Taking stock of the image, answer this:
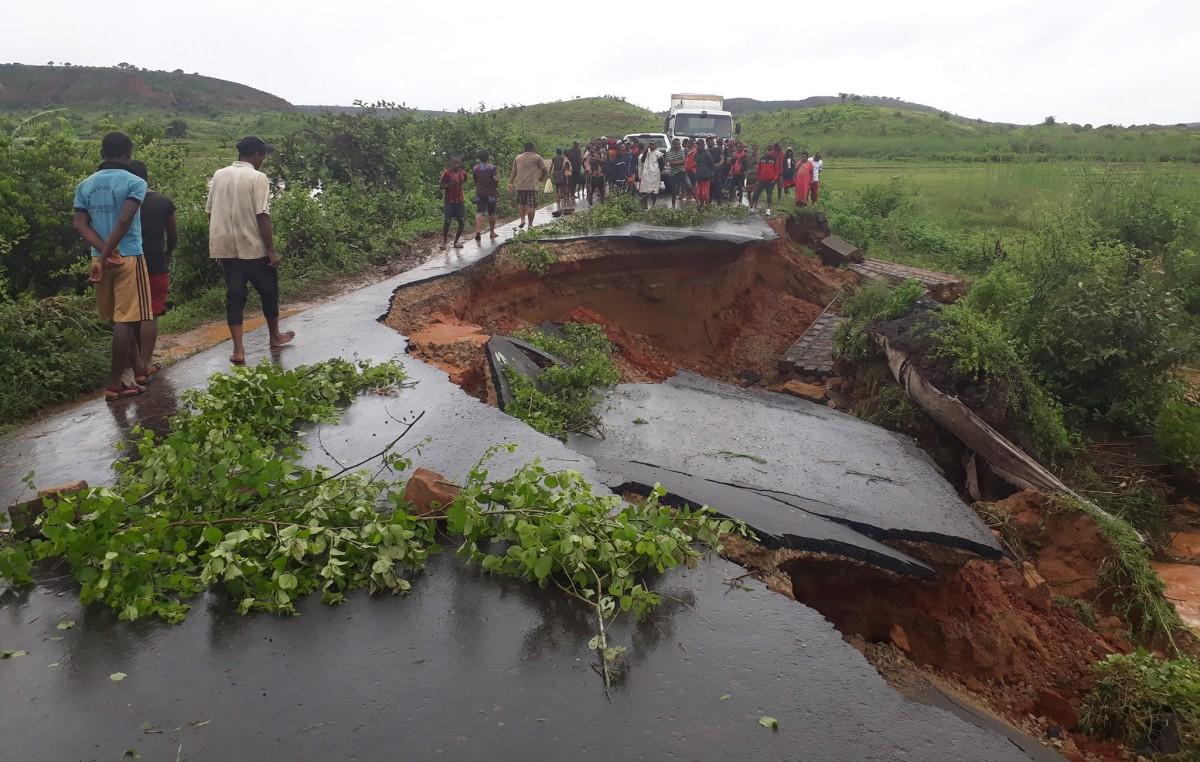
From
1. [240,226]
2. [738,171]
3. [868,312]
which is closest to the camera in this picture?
[240,226]

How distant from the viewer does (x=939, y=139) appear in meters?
41.2

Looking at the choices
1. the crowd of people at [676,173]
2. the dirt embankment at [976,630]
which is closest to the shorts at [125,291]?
the dirt embankment at [976,630]

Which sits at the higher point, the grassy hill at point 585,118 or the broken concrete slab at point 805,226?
the grassy hill at point 585,118

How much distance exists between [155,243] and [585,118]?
4938 cm

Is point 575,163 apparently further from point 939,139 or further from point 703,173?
point 939,139

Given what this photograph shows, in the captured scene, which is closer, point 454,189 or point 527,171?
point 454,189

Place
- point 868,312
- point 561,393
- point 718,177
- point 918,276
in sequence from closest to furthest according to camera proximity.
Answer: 1. point 561,393
2. point 868,312
3. point 918,276
4. point 718,177

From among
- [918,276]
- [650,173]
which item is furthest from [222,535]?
[650,173]

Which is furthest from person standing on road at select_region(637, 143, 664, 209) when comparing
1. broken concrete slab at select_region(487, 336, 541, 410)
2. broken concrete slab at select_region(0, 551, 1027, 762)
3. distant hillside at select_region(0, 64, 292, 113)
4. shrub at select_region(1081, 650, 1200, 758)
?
distant hillside at select_region(0, 64, 292, 113)

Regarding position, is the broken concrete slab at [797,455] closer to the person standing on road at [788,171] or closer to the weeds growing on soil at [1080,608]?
the weeds growing on soil at [1080,608]

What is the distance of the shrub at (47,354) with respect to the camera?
618cm

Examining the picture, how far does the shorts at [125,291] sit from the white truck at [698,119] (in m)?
20.2

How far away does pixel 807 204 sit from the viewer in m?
18.7

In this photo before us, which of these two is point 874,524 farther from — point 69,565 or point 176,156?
point 176,156
